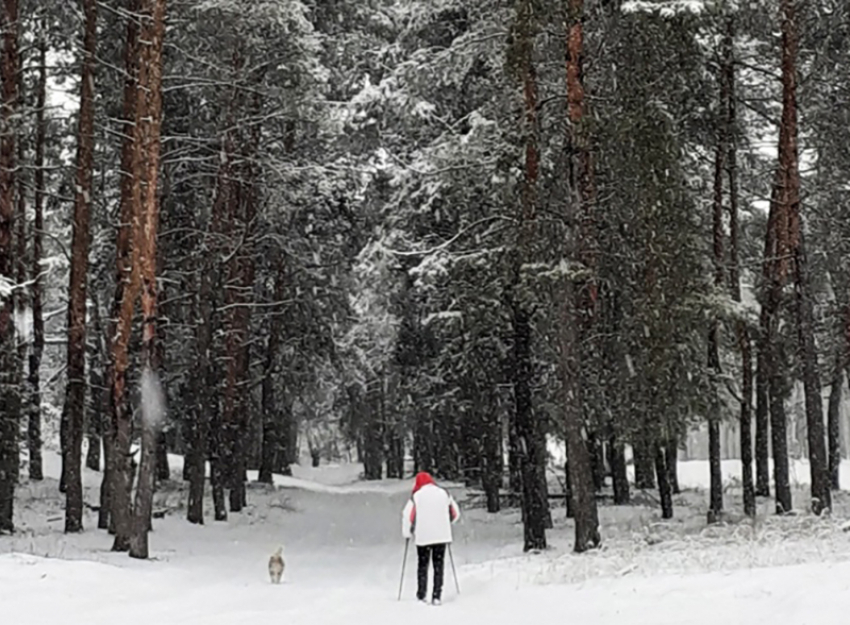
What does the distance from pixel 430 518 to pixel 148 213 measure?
22.9 feet

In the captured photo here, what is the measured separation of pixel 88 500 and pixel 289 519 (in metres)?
4.89

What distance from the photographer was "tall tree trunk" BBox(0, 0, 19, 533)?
52.7 feet

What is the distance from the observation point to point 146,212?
15.1 metres

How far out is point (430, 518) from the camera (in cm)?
1128

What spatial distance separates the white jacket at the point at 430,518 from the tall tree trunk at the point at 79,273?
331 inches

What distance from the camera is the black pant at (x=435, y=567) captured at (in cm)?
1094

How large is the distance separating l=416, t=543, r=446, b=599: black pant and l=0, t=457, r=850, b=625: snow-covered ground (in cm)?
21

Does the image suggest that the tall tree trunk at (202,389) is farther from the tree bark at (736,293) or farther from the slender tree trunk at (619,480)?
the tree bark at (736,293)

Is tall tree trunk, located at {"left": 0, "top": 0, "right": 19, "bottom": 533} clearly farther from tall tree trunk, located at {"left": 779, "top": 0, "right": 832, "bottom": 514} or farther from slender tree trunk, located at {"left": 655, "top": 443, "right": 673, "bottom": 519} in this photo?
tall tree trunk, located at {"left": 779, "top": 0, "right": 832, "bottom": 514}

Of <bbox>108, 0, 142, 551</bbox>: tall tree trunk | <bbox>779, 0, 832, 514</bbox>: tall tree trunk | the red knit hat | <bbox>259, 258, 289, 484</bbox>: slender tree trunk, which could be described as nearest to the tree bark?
<bbox>779, 0, 832, 514</bbox>: tall tree trunk

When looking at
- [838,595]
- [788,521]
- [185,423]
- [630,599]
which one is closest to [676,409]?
[788,521]

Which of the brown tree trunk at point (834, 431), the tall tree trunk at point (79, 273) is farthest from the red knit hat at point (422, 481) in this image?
the brown tree trunk at point (834, 431)

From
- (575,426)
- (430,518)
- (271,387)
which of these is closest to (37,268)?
(271,387)

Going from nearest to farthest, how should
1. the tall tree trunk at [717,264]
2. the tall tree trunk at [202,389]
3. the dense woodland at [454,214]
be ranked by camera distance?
the dense woodland at [454,214], the tall tree trunk at [717,264], the tall tree trunk at [202,389]
